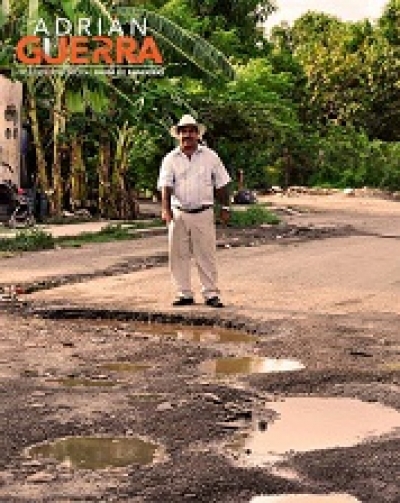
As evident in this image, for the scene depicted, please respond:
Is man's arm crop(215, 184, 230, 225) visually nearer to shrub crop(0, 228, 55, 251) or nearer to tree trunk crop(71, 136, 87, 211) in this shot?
shrub crop(0, 228, 55, 251)

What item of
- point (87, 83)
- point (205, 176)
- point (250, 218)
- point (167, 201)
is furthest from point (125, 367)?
point (250, 218)

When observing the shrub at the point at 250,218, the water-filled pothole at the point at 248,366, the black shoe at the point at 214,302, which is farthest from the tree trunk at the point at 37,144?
the water-filled pothole at the point at 248,366

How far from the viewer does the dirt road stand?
4.65 m

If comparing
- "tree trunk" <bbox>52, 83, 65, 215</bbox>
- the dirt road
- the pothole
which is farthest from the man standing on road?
"tree trunk" <bbox>52, 83, 65, 215</bbox>

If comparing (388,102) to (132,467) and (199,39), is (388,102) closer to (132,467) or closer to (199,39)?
(199,39)

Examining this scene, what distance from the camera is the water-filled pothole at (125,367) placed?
23.5ft

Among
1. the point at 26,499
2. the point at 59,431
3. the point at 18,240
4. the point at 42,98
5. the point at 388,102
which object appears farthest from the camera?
the point at 388,102

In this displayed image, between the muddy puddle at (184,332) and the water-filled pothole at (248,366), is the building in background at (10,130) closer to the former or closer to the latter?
the muddy puddle at (184,332)

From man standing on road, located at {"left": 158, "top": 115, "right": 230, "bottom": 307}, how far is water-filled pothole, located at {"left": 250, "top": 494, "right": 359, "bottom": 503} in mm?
5563

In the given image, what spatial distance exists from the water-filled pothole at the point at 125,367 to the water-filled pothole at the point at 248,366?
1.28 ft

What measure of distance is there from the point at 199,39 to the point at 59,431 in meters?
16.4

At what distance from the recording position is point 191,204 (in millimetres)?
10195

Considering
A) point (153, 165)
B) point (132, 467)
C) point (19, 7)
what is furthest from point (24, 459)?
point (153, 165)

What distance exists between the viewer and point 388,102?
47031 millimetres
